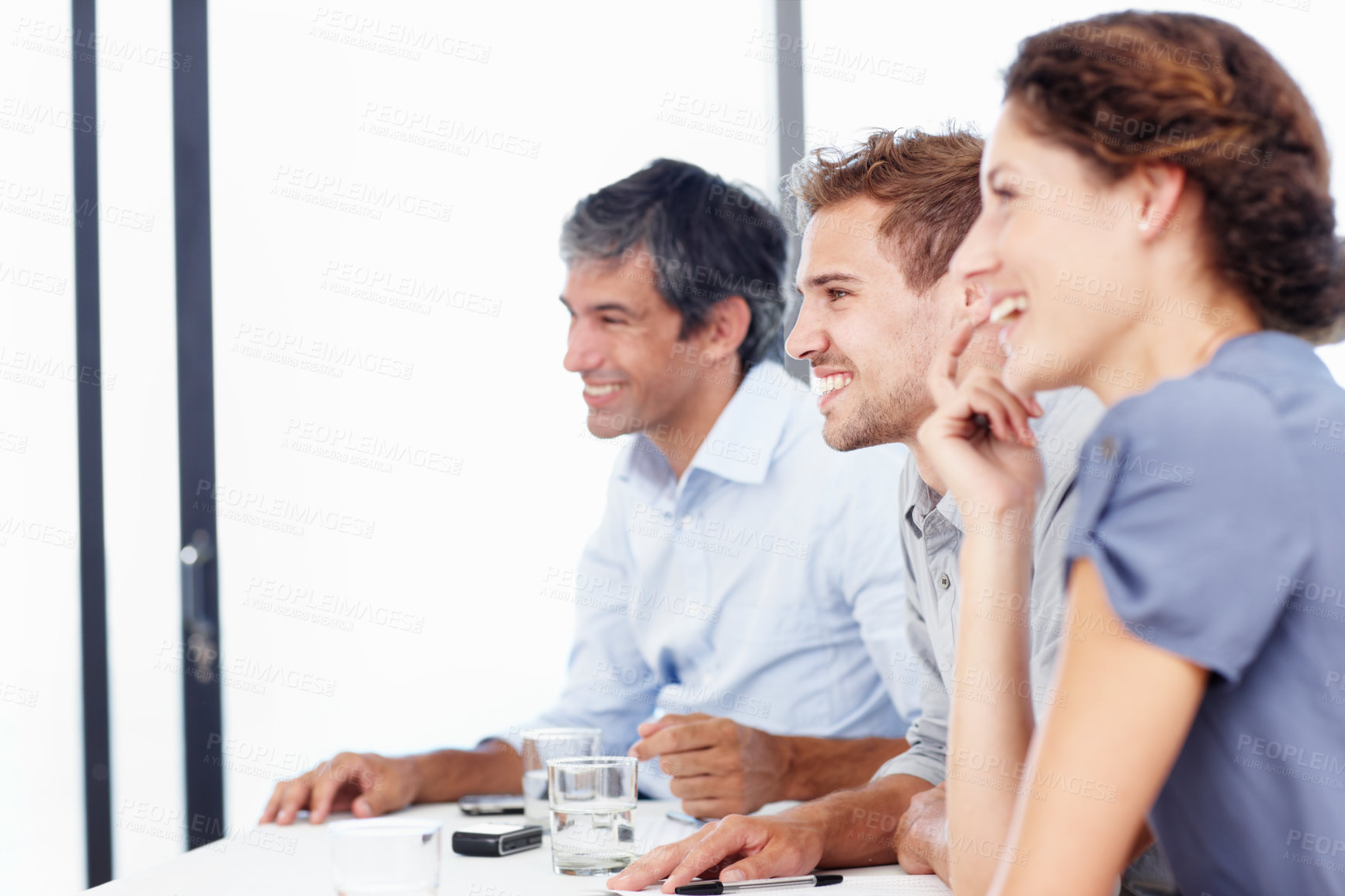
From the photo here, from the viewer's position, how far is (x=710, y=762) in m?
1.44

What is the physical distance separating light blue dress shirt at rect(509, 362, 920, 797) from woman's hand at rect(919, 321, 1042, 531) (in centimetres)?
69

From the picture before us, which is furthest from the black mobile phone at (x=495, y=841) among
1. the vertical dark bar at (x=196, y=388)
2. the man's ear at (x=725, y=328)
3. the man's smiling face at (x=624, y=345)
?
the vertical dark bar at (x=196, y=388)

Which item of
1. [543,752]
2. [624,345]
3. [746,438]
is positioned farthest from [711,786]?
[624,345]

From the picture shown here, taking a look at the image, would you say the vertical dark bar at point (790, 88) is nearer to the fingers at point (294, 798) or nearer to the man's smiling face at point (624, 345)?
the man's smiling face at point (624, 345)

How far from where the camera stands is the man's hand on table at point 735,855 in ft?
3.63

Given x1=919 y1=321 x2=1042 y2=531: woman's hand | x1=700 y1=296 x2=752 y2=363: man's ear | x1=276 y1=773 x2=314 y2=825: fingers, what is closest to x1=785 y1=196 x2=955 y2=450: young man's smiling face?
x1=919 y1=321 x2=1042 y2=531: woman's hand

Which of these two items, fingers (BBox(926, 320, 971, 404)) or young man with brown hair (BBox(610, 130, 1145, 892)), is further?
young man with brown hair (BBox(610, 130, 1145, 892))

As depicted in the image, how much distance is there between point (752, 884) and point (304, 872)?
515mm

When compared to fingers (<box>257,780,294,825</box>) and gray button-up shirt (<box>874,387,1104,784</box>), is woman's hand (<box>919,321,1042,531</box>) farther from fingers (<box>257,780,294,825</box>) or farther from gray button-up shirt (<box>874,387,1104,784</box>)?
fingers (<box>257,780,294,825</box>)

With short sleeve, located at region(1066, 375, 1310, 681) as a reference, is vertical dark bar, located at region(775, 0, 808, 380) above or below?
above

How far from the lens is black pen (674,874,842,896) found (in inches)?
42.5

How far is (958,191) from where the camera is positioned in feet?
5.17

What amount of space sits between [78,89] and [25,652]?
4.96ft

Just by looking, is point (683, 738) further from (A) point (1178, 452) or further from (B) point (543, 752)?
(A) point (1178, 452)
